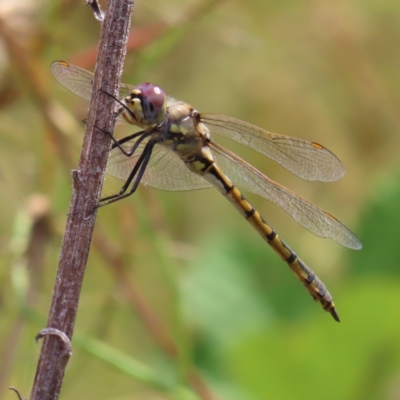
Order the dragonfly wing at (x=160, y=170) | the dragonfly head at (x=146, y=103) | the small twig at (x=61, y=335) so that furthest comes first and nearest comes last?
the dragonfly wing at (x=160, y=170)
the dragonfly head at (x=146, y=103)
the small twig at (x=61, y=335)

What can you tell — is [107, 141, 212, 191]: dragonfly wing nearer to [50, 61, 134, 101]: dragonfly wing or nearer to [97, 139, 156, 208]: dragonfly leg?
[97, 139, 156, 208]: dragonfly leg

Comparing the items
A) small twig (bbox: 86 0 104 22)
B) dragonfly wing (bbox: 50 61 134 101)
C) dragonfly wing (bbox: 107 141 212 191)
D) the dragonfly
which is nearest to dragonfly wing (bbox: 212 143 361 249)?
the dragonfly

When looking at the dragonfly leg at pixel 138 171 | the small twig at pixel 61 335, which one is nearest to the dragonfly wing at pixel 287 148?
the dragonfly leg at pixel 138 171

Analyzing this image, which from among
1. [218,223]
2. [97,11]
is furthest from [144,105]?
[218,223]

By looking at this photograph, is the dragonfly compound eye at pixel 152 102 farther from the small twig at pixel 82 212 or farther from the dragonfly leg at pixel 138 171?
the small twig at pixel 82 212

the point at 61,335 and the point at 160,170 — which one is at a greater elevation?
the point at 160,170

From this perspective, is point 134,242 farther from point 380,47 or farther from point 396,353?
point 380,47

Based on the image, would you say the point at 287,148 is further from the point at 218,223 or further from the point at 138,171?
the point at 218,223
